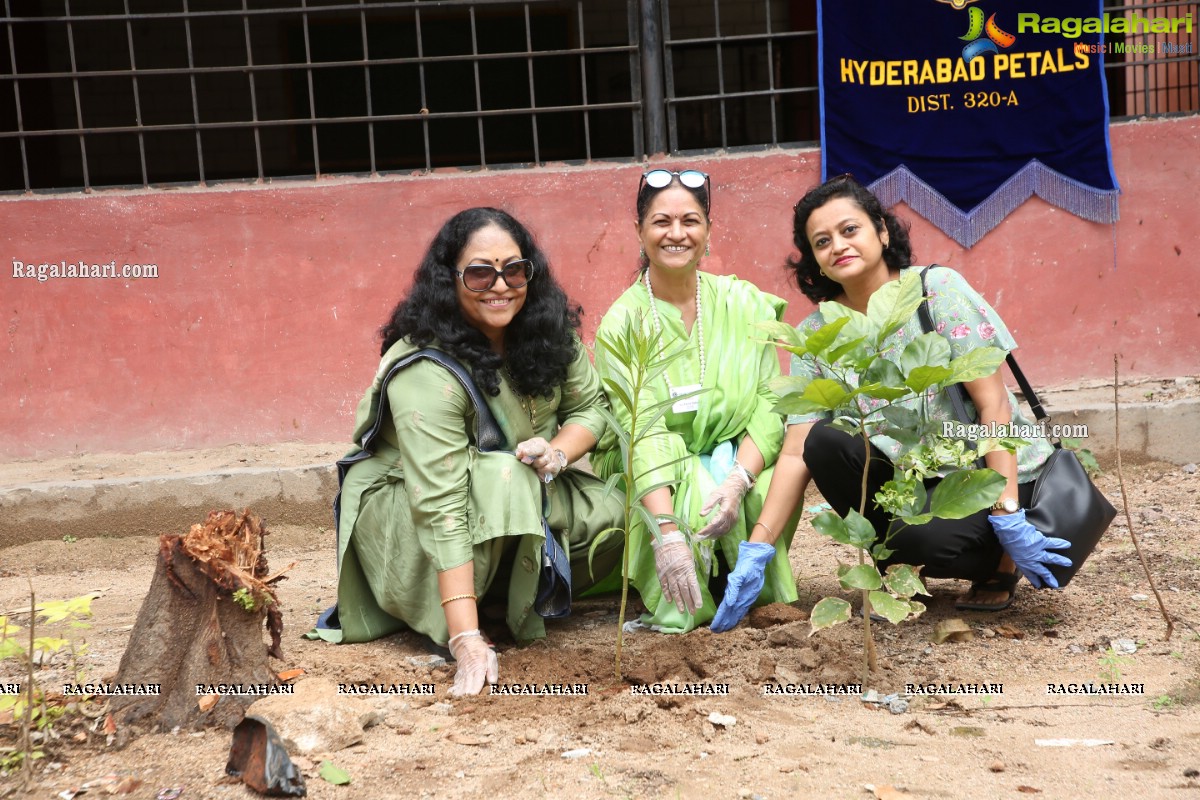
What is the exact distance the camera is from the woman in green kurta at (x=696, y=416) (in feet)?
10.3

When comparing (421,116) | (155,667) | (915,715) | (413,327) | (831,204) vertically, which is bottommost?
(915,715)

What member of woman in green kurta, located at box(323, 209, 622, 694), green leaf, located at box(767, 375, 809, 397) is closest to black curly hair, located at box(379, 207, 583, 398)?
woman in green kurta, located at box(323, 209, 622, 694)

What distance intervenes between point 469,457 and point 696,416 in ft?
2.50

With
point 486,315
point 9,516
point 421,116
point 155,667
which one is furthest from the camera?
point 421,116

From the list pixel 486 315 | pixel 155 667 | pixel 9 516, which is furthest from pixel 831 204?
pixel 9 516

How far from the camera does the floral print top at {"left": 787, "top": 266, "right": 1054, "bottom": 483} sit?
115 inches

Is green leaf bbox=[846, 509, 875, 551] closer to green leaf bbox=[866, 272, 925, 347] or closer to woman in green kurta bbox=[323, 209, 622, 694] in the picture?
green leaf bbox=[866, 272, 925, 347]

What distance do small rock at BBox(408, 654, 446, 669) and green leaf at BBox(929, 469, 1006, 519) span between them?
1.30m

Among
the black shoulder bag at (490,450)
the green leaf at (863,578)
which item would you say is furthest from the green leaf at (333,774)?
the green leaf at (863,578)

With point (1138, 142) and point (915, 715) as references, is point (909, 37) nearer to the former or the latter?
point (1138, 142)

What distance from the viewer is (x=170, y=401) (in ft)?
16.1

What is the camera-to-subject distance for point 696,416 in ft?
11.0

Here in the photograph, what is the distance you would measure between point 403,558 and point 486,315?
0.68 meters

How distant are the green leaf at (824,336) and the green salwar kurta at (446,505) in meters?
0.83
